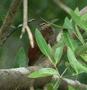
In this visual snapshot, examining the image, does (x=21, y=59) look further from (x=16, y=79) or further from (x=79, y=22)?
(x=79, y=22)

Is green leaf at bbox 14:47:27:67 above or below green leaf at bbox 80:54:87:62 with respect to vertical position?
below

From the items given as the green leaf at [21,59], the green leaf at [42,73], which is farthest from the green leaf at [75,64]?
the green leaf at [21,59]

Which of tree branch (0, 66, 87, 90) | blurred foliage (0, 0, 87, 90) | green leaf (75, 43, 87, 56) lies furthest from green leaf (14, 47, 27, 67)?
green leaf (75, 43, 87, 56)

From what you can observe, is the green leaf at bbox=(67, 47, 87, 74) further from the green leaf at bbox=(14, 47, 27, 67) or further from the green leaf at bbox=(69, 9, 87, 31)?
the green leaf at bbox=(14, 47, 27, 67)

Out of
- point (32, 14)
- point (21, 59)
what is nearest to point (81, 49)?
point (21, 59)

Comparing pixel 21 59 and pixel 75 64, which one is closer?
pixel 75 64

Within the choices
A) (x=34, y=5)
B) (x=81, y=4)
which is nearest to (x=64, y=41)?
(x=81, y=4)

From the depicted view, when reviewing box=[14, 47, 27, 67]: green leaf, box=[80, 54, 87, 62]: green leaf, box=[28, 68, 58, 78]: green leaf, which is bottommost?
box=[14, 47, 27, 67]: green leaf

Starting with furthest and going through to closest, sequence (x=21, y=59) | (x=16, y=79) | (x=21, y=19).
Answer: (x=21, y=19) → (x=21, y=59) → (x=16, y=79)

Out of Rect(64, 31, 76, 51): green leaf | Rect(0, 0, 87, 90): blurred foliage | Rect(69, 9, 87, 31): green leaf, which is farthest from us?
Rect(0, 0, 87, 90): blurred foliage

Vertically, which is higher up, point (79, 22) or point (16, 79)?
point (79, 22)

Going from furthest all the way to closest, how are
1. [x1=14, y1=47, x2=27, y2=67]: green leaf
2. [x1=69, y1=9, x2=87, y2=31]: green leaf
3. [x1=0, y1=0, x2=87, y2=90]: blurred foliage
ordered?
1. [x1=0, y1=0, x2=87, y2=90]: blurred foliage
2. [x1=14, y1=47, x2=27, y2=67]: green leaf
3. [x1=69, y1=9, x2=87, y2=31]: green leaf

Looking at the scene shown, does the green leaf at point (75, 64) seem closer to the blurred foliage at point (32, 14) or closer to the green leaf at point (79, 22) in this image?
the green leaf at point (79, 22)

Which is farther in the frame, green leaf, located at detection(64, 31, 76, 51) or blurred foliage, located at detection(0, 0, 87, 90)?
blurred foliage, located at detection(0, 0, 87, 90)
